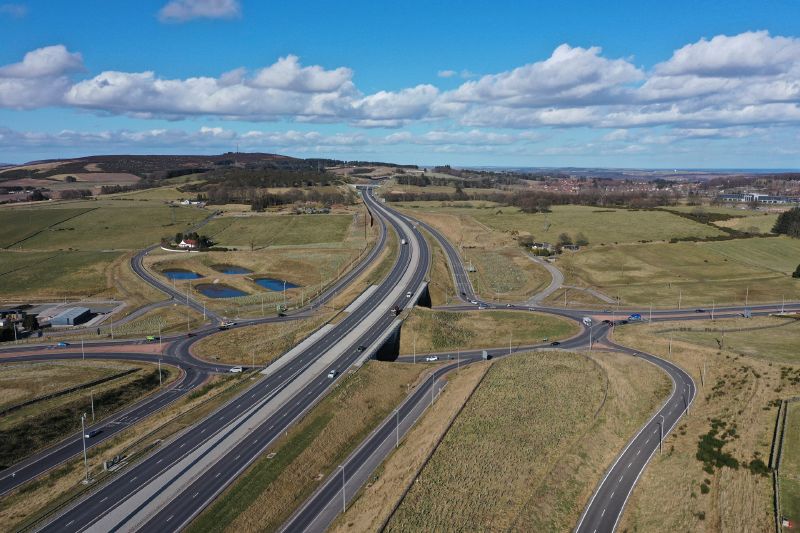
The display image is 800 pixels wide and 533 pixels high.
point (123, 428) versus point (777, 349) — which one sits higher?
point (777, 349)

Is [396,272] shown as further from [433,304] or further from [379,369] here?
[379,369]

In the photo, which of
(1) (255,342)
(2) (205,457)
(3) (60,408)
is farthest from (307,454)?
(1) (255,342)

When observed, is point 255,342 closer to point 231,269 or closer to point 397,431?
point 397,431

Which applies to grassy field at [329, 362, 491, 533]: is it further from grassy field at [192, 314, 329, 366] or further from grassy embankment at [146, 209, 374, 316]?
grassy embankment at [146, 209, 374, 316]

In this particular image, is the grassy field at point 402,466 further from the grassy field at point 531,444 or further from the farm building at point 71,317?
the farm building at point 71,317

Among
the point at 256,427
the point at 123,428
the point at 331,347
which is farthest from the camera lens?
the point at 331,347

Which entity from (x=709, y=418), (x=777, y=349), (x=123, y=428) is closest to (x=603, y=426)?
(x=709, y=418)

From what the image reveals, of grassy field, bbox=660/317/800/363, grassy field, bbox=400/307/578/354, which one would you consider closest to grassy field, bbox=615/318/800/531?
grassy field, bbox=660/317/800/363
